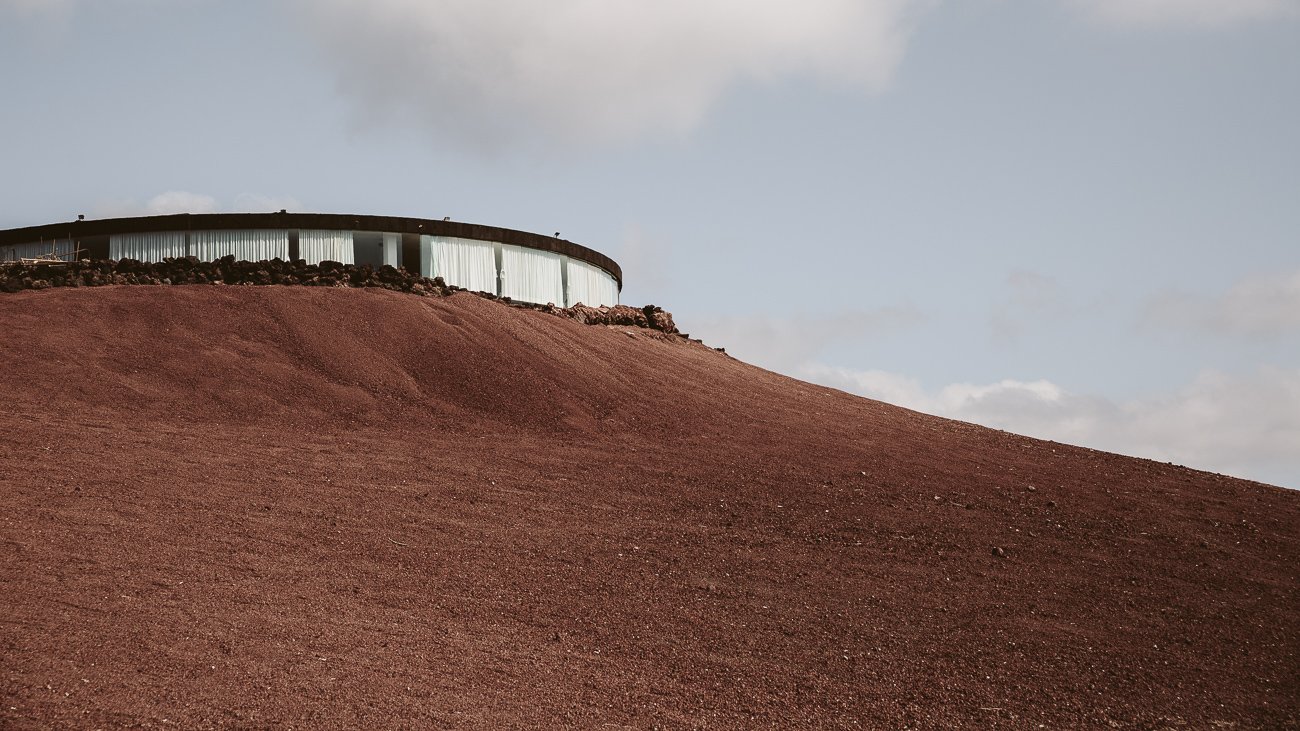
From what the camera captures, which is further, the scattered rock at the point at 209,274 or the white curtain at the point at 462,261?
the white curtain at the point at 462,261

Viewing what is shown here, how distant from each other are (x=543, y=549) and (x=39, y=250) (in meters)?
20.0

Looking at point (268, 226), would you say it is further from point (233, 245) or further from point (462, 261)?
point (462, 261)

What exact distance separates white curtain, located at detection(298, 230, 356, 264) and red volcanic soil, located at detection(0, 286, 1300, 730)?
3.37 meters

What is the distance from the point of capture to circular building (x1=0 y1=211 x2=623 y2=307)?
983 inches

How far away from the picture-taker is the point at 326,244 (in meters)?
25.4

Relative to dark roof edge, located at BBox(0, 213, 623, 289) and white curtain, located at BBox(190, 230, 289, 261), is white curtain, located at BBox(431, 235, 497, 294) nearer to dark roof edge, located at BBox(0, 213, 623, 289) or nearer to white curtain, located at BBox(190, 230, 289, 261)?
dark roof edge, located at BBox(0, 213, 623, 289)

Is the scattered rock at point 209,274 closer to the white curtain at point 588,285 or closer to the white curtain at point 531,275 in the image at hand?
the white curtain at point 531,275

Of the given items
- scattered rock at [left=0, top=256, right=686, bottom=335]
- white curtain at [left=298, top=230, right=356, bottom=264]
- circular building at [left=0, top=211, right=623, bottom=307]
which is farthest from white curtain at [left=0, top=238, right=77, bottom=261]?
white curtain at [left=298, top=230, right=356, bottom=264]

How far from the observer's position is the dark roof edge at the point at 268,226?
25.0 metres

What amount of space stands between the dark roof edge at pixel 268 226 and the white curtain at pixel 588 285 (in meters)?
1.70

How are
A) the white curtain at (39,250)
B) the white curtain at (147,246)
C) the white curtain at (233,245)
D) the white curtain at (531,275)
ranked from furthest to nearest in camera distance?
the white curtain at (531,275)
the white curtain at (39,250)
the white curtain at (147,246)
the white curtain at (233,245)

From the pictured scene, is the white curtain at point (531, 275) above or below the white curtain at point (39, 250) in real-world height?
below

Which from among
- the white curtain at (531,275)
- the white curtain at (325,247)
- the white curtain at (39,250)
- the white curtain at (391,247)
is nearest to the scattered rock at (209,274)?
the white curtain at (325,247)

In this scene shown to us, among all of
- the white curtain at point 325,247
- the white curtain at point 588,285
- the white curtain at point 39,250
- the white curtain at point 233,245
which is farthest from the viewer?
the white curtain at point 588,285
